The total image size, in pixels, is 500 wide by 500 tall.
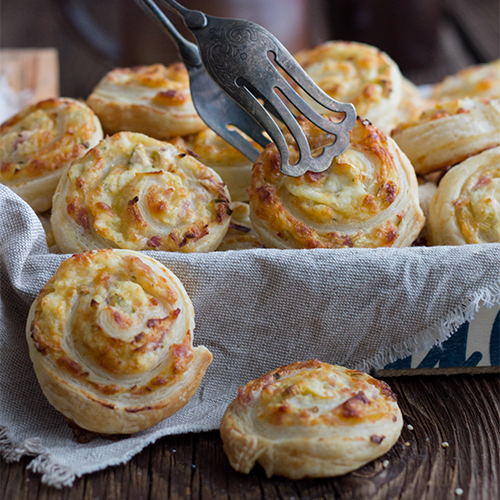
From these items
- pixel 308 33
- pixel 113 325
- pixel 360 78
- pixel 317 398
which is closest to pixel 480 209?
pixel 317 398

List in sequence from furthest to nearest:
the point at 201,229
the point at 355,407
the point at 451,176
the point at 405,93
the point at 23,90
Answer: the point at 23,90
the point at 405,93
the point at 451,176
the point at 201,229
the point at 355,407

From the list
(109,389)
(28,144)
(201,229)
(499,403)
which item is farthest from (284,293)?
(28,144)

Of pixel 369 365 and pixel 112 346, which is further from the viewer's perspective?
pixel 369 365

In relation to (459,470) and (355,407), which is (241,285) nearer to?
(355,407)

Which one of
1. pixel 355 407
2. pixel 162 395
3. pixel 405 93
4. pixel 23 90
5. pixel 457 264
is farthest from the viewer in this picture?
pixel 23 90

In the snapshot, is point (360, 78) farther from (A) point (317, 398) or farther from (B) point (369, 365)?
(A) point (317, 398)

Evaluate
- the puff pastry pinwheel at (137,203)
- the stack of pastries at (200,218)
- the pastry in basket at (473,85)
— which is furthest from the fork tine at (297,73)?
the pastry in basket at (473,85)
